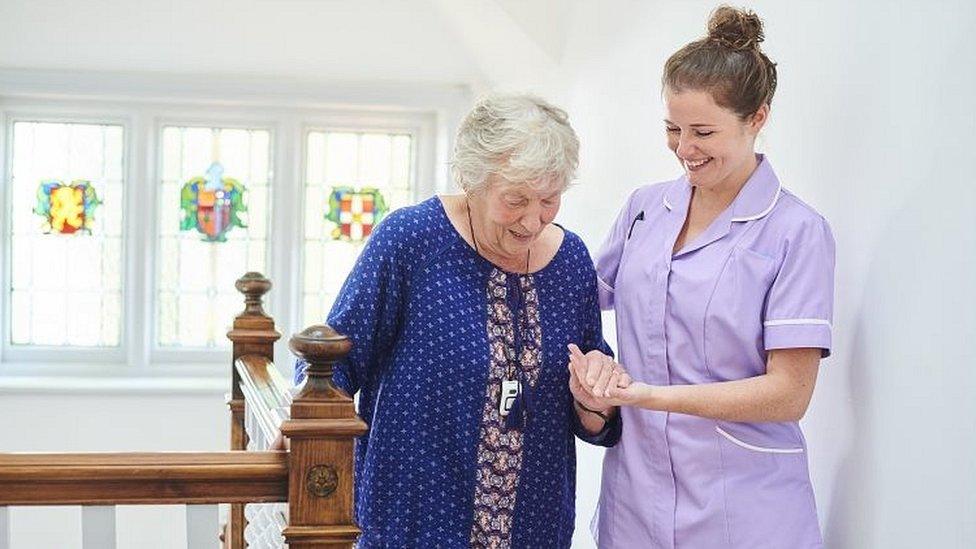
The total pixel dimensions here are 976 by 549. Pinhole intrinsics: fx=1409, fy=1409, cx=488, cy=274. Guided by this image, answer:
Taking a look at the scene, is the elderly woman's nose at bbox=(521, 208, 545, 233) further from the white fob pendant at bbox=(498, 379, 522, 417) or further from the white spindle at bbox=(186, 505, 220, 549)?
the white spindle at bbox=(186, 505, 220, 549)

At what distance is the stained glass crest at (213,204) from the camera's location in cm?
603

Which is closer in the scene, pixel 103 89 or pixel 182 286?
pixel 103 89

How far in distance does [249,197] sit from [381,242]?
3.91 m

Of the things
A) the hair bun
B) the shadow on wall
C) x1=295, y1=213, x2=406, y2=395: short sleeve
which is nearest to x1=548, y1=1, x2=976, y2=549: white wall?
the shadow on wall

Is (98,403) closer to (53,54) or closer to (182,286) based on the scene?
(182,286)

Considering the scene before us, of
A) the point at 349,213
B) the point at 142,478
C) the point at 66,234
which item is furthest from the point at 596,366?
the point at 66,234

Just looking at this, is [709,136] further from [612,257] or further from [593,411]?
[593,411]

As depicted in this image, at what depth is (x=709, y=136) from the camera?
226 cm

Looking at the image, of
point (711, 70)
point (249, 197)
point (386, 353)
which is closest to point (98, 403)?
point (249, 197)

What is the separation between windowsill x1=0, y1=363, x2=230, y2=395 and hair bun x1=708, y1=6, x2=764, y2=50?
394cm

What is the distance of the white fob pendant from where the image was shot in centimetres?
231

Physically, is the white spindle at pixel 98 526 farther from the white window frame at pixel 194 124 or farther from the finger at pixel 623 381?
the white window frame at pixel 194 124

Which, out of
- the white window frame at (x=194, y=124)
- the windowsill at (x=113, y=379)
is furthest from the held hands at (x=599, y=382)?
the windowsill at (x=113, y=379)

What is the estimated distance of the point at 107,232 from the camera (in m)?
6.06
